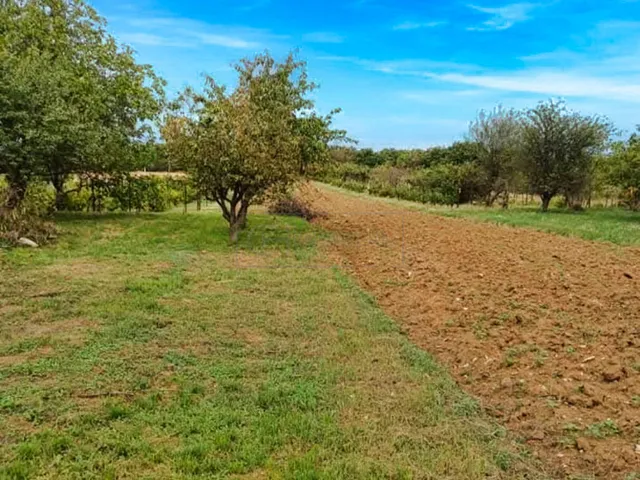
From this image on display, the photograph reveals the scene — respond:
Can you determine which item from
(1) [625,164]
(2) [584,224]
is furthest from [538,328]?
(1) [625,164]

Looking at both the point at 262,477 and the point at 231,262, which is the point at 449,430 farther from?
the point at 231,262

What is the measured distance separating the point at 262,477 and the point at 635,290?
661cm

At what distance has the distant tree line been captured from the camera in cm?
2081

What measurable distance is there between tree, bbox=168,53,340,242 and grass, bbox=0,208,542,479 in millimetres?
3886

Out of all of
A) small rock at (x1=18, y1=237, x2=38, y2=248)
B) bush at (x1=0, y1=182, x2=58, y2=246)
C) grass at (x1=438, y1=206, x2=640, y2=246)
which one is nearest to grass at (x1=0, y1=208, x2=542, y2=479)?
small rock at (x1=18, y1=237, x2=38, y2=248)

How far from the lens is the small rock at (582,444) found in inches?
129

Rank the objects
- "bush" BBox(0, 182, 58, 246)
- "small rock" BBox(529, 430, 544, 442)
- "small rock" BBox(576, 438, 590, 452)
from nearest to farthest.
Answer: "small rock" BBox(576, 438, 590, 452)
"small rock" BBox(529, 430, 544, 442)
"bush" BBox(0, 182, 58, 246)

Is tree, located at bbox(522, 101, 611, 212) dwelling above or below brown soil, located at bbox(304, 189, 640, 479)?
above

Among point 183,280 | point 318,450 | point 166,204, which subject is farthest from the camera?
point 166,204

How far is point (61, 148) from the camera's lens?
1344cm

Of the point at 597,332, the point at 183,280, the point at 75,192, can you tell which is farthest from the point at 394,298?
the point at 75,192

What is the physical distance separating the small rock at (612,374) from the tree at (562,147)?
19.4 meters

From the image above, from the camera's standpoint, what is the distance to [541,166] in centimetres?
2198

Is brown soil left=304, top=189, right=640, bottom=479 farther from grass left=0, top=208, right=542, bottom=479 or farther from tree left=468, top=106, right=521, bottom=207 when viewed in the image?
tree left=468, top=106, right=521, bottom=207
